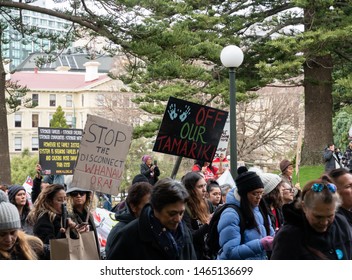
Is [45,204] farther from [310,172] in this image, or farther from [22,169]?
[22,169]

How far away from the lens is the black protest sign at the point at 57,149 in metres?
14.8

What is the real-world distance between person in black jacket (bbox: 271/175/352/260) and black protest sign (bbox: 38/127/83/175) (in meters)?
10.5

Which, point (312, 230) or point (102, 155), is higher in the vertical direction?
point (102, 155)

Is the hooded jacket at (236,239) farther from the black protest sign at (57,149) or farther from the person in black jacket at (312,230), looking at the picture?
the black protest sign at (57,149)

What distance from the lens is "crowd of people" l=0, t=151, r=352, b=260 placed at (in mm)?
4449

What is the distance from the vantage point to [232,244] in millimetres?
5750

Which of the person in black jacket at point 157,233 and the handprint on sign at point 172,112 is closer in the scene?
the person in black jacket at point 157,233

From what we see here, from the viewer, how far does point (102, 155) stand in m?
7.56

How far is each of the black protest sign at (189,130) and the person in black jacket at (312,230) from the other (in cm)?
456

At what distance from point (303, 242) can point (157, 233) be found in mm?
775

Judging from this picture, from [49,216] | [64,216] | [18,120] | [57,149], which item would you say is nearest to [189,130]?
→ [49,216]

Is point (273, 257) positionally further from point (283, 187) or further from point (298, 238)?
point (283, 187)

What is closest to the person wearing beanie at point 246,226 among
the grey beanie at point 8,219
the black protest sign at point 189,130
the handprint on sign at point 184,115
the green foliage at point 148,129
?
the grey beanie at point 8,219
